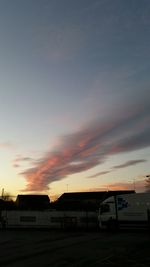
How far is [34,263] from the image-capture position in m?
13.9

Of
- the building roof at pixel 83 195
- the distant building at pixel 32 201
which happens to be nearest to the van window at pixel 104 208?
the distant building at pixel 32 201

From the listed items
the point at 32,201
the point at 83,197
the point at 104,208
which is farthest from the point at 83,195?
the point at 104,208

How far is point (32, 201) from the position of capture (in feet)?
353

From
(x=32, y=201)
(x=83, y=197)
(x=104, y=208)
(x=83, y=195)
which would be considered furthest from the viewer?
(x=83, y=195)

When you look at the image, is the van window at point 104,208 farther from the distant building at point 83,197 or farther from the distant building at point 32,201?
the distant building at point 32,201

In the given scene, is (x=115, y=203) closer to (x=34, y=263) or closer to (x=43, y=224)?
(x=43, y=224)

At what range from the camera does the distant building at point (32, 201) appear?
102875 mm

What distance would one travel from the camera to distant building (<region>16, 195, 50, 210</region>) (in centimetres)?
10288

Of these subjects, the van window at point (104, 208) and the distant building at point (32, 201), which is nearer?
the van window at point (104, 208)

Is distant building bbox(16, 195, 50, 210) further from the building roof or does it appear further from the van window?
the van window

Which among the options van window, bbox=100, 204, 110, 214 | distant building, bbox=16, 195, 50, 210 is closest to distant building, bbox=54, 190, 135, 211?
distant building, bbox=16, 195, 50, 210

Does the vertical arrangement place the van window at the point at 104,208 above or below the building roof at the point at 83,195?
below

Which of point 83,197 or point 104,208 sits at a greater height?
point 83,197

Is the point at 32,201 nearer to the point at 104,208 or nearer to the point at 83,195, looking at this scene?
the point at 83,195
